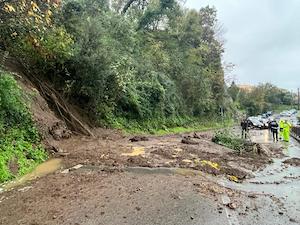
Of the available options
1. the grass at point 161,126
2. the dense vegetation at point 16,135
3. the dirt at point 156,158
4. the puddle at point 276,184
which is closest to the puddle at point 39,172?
the dense vegetation at point 16,135

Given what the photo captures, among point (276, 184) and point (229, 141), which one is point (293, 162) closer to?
point (276, 184)

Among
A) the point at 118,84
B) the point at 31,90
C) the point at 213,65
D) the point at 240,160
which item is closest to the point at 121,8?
the point at 213,65

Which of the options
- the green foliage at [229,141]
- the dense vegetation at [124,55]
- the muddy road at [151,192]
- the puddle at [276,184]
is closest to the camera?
the muddy road at [151,192]

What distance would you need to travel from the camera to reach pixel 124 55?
28.0 m

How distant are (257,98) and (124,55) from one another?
81.6 metres

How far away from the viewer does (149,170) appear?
12438mm

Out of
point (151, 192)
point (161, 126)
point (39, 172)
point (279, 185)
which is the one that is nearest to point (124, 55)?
point (161, 126)

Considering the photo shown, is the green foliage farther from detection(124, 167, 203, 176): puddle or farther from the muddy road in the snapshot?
detection(124, 167, 203, 176): puddle

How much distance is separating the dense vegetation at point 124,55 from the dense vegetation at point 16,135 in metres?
2.18

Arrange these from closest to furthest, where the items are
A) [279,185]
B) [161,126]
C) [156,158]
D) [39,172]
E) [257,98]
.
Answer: [39,172] → [279,185] → [156,158] → [161,126] → [257,98]

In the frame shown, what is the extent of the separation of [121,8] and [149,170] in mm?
42280

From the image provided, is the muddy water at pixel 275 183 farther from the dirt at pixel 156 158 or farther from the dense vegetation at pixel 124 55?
the dense vegetation at pixel 124 55

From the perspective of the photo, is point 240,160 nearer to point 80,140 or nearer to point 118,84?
point 80,140

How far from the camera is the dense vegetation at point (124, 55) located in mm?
18469
